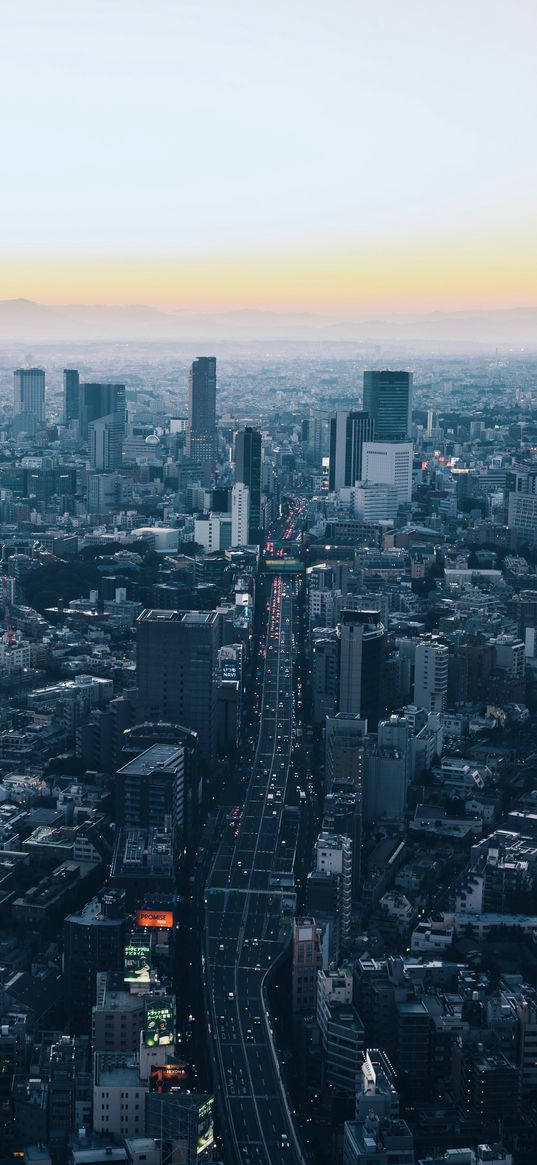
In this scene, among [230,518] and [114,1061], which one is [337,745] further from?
[230,518]

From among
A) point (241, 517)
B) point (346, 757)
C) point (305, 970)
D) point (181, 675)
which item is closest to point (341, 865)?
point (305, 970)

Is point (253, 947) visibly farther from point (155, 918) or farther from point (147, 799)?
point (147, 799)

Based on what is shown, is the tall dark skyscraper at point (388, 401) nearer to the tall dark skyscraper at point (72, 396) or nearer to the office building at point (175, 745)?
the tall dark skyscraper at point (72, 396)

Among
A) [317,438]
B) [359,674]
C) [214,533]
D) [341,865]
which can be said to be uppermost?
[317,438]

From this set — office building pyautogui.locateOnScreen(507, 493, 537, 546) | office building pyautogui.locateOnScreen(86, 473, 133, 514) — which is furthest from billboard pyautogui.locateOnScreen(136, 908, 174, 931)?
office building pyautogui.locateOnScreen(86, 473, 133, 514)

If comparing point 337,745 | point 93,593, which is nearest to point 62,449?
point 93,593

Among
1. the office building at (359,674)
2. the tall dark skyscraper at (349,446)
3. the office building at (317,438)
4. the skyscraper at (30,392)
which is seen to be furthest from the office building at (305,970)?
the skyscraper at (30,392)

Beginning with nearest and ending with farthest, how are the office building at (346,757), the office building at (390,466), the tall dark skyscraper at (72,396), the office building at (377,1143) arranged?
the office building at (377,1143), the office building at (346,757), the office building at (390,466), the tall dark skyscraper at (72,396)
